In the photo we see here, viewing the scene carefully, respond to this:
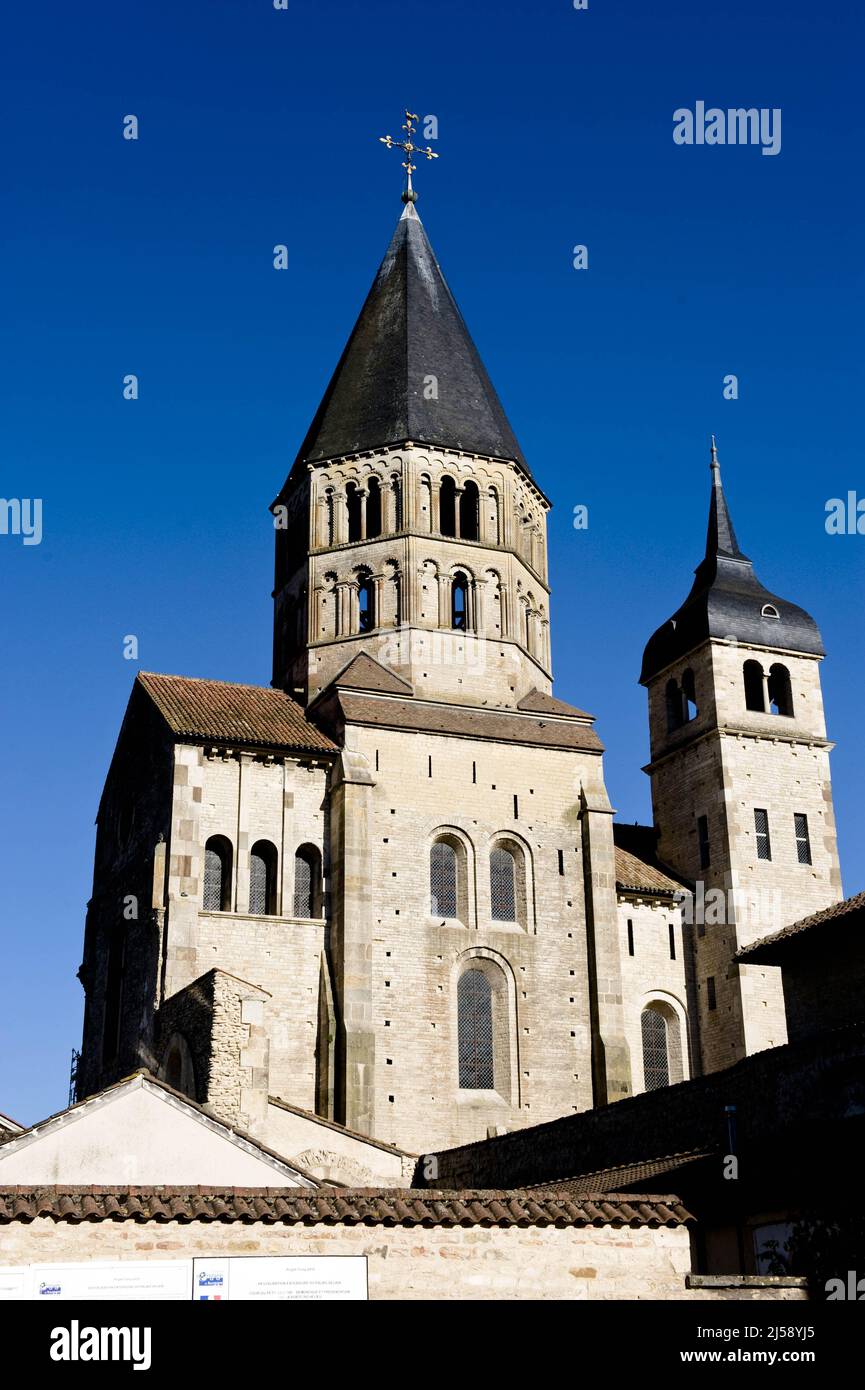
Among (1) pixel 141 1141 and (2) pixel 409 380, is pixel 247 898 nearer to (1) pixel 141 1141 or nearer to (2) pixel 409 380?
(1) pixel 141 1141

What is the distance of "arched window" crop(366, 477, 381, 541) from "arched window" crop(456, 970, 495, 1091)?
11.9 m

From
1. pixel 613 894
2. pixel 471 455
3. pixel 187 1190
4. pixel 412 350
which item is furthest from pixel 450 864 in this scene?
pixel 187 1190

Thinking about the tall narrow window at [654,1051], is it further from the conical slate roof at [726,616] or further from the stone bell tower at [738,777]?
the conical slate roof at [726,616]

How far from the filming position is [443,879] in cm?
3653

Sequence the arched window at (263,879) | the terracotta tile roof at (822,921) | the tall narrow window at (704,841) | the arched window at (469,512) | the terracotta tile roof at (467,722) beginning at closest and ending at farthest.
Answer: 1. the terracotta tile roof at (822,921)
2. the arched window at (263,879)
3. the terracotta tile roof at (467,722)
4. the arched window at (469,512)
5. the tall narrow window at (704,841)

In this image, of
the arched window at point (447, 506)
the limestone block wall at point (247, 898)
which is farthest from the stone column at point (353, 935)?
the arched window at point (447, 506)

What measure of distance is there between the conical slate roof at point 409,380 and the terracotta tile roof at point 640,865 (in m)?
10.8

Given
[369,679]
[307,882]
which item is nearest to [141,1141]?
[307,882]

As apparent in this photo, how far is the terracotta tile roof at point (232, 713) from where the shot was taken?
3578cm

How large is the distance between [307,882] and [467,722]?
5657 mm

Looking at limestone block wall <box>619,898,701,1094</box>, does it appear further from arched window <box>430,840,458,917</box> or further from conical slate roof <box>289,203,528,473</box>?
conical slate roof <box>289,203,528,473</box>

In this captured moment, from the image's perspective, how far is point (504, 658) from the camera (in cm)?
4000

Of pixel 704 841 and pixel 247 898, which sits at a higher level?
pixel 704 841
